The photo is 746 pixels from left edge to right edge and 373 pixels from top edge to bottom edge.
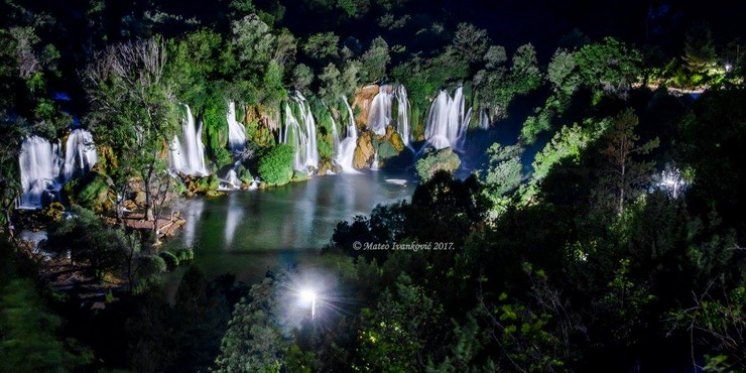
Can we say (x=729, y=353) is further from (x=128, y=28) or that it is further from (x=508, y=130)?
(x=128, y=28)

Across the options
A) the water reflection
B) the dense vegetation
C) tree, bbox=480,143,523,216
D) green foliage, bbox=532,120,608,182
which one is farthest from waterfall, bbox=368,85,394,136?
green foliage, bbox=532,120,608,182

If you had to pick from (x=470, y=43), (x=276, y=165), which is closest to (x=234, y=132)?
(x=276, y=165)

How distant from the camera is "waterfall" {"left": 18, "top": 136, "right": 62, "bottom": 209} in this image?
96.4 feet

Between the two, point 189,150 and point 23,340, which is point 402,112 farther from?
point 23,340

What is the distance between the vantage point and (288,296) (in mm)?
10312

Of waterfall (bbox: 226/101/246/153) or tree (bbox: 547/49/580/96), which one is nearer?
tree (bbox: 547/49/580/96)

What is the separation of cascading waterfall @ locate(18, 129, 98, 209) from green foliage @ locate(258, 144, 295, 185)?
1116 centimetres

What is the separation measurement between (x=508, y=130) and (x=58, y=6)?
161 feet

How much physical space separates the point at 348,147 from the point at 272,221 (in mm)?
17141

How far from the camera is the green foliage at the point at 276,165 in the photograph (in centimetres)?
3731

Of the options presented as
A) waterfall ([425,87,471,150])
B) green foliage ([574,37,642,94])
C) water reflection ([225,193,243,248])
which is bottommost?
water reflection ([225,193,243,248])

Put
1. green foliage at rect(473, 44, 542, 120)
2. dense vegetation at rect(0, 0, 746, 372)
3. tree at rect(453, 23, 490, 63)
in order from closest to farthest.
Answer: dense vegetation at rect(0, 0, 746, 372) < green foliage at rect(473, 44, 542, 120) < tree at rect(453, 23, 490, 63)

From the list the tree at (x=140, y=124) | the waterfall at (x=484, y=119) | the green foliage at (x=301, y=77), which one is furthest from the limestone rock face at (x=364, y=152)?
the tree at (x=140, y=124)

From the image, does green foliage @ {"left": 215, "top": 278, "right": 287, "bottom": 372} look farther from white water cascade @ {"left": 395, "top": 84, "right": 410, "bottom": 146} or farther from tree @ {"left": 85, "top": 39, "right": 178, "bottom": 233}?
white water cascade @ {"left": 395, "top": 84, "right": 410, "bottom": 146}
